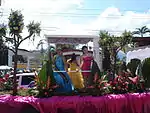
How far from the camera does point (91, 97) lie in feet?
22.4

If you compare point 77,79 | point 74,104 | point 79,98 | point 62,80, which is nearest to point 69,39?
point 77,79

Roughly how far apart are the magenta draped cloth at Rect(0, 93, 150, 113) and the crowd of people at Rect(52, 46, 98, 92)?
20.7 inches

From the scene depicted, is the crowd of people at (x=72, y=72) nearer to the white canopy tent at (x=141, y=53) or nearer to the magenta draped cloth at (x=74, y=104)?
the magenta draped cloth at (x=74, y=104)

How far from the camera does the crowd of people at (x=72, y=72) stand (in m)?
7.28

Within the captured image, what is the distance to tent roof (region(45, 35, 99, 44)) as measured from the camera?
11462mm

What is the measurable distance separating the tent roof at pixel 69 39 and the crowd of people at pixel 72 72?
7.30 ft

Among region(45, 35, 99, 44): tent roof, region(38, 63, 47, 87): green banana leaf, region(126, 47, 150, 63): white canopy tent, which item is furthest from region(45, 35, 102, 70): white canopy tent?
region(38, 63, 47, 87): green banana leaf

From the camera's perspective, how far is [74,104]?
663cm

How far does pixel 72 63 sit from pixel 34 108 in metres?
2.56

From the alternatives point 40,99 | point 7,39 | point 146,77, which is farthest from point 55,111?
point 7,39

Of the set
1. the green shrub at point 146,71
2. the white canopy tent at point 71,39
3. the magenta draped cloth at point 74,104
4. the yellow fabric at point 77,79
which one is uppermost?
the white canopy tent at point 71,39

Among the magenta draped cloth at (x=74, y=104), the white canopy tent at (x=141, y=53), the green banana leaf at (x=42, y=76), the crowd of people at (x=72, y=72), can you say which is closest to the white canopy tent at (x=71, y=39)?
the crowd of people at (x=72, y=72)

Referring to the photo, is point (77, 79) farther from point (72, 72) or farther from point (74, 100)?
point (74, 100)

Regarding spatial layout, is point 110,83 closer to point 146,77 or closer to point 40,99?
point 146,77
